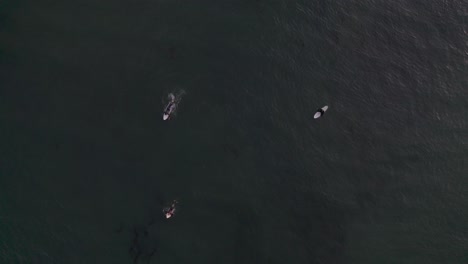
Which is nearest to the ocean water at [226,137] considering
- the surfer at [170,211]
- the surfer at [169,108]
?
the surfer at [170,211]

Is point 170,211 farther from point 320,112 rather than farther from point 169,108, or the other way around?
point 320,112

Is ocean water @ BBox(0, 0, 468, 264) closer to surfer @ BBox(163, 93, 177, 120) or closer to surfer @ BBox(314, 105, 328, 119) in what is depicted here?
surfer @ BBox(314, 105, 328, 119)

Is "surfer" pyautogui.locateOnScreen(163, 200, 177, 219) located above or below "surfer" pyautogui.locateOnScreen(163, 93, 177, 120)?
below

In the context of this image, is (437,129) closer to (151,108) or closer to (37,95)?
(151,108)

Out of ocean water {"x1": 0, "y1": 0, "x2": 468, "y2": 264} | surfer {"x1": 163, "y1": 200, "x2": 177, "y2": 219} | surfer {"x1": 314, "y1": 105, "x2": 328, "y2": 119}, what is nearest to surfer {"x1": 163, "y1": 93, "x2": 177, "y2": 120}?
ocean water {"x1": 0, "y1": 0, "x2": 468, "y2": 264}

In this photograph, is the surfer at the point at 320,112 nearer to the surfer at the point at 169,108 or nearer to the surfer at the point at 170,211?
the surfer at the point at 169,108

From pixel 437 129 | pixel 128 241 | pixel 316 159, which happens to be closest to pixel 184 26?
pixel 316 159

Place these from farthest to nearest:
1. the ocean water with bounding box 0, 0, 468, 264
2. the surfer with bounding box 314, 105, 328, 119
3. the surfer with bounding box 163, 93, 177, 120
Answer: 1. the surfer with bounding box 314, 105, 328, 119
2. the surfer with bounding box 163, 93, 177, 120
3. the ocean water with bounding box 0, 0, 468, 264

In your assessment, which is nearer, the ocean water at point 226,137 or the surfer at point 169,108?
the ocean water at point 226,137

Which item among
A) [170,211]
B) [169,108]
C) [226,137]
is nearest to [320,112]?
[226,137]
